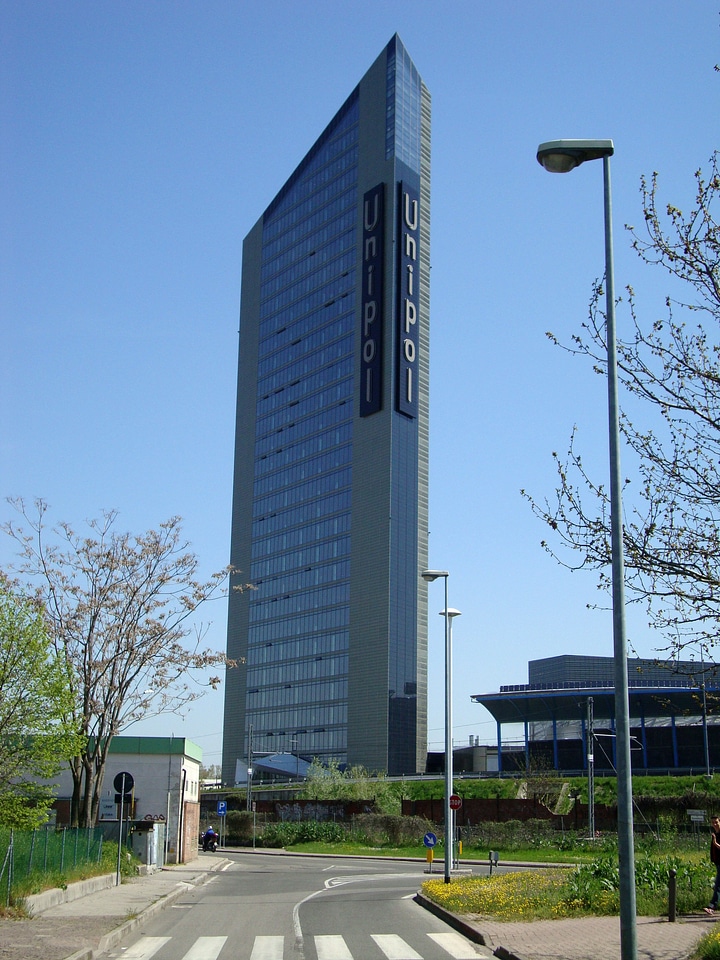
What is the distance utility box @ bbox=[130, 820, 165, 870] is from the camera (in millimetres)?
39375

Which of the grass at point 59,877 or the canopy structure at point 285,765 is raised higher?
the grass at point 59,877

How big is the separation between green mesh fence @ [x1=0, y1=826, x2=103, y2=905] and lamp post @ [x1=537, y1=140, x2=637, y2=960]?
13.2m

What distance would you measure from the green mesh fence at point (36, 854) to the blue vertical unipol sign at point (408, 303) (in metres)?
101

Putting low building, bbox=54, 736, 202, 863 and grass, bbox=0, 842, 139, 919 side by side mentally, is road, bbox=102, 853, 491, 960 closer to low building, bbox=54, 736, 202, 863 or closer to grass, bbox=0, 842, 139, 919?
grass, bbox=0, 842, 139, 919

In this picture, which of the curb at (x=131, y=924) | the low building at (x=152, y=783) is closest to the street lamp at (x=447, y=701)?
the curb at (x=131, y=924)

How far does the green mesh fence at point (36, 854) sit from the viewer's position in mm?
20531

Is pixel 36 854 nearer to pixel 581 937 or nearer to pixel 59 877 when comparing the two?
pixel 59 877

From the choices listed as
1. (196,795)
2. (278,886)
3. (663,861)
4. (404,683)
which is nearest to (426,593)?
(404,683)

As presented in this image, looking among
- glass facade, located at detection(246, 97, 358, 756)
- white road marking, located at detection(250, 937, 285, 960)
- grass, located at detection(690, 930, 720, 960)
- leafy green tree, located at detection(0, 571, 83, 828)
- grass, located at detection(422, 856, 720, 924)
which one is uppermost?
glass facade, located at detection(246, 97, 358, 756)

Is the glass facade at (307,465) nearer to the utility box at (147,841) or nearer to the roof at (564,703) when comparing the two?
the roof at (564,703)

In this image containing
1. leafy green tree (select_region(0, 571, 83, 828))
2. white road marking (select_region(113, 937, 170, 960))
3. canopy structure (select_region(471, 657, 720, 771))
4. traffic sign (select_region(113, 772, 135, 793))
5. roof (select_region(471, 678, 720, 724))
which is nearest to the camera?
white road marking (select_region(113, 937, 170, 960))

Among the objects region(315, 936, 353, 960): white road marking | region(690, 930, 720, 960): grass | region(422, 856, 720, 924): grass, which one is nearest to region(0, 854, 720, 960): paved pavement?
region(690, 930, 720, 960): grass

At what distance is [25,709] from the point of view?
940 inches

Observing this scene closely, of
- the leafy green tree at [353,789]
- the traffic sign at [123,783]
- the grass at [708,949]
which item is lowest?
the leafy green tree at [353,789]
